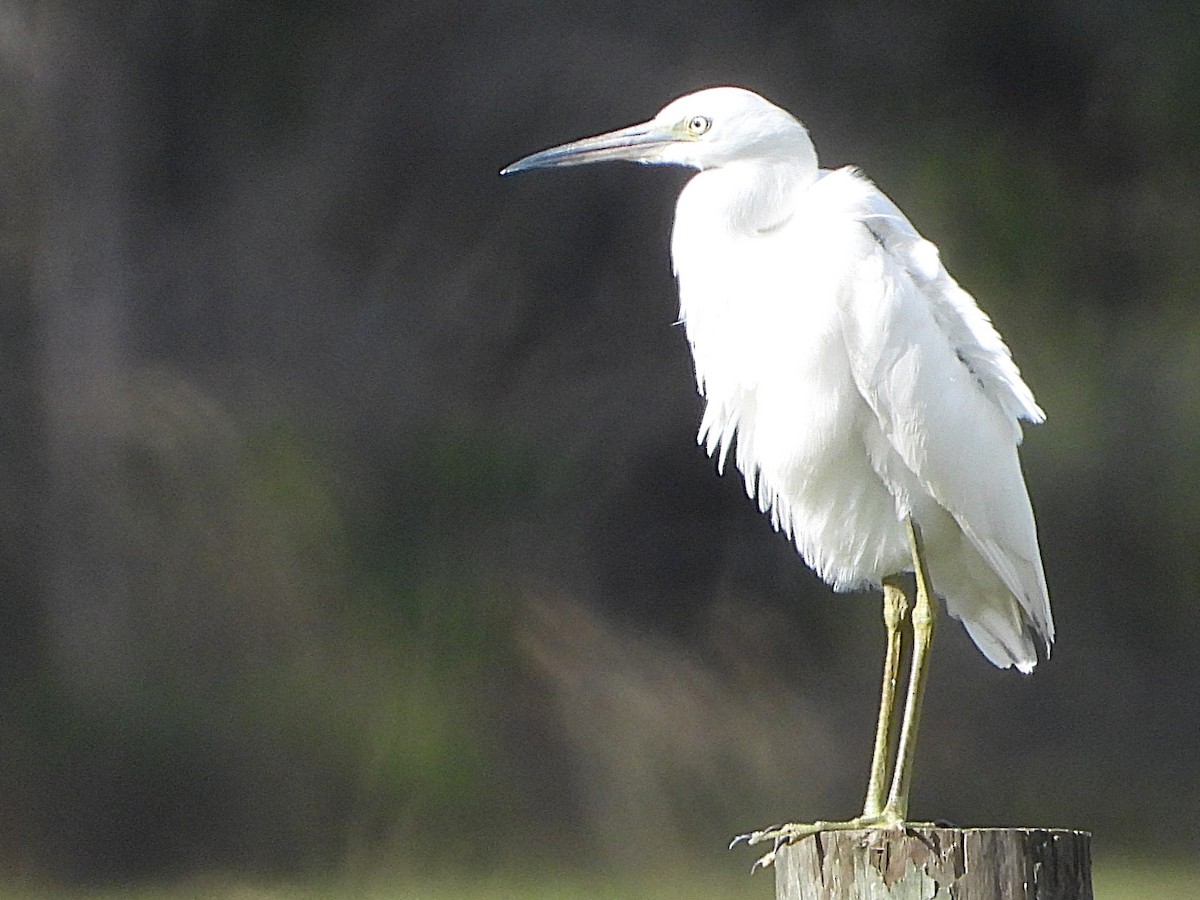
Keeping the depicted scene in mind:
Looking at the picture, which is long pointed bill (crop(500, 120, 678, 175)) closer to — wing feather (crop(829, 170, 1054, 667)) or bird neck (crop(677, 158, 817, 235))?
bird neck (crop(677, 158, 817, 235))

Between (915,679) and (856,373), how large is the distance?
0.33 metres

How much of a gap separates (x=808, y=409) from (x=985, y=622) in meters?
0.37

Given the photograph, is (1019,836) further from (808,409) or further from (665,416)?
(665,416)

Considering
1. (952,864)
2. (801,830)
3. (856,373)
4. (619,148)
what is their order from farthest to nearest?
(619,148) → (856,373) → (801,830) → (952,864)

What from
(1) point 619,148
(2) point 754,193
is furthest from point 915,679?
(1) point 619,148

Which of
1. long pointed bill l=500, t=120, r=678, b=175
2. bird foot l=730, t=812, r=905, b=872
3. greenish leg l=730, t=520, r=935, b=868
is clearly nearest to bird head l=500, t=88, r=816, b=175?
long pointed bill l=500, t=120, r=678, b=175

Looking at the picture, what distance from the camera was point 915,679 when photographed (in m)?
1.98

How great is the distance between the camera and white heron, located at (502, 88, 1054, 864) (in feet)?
6.45

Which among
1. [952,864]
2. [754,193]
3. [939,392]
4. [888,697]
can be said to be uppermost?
[754,193]

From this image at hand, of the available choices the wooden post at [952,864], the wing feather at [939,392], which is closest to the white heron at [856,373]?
the wing feather at [939,392]

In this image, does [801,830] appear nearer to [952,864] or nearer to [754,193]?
[952,864]

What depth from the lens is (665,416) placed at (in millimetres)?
4207

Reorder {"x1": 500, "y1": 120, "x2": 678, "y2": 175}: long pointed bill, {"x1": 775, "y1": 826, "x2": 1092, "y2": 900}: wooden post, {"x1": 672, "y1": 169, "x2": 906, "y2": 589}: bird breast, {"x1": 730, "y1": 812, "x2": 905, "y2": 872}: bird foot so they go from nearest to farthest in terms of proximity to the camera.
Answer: {"x1": 775, "y1": 826, "x2": 1092, "y2": 900}: wooden post < {"x1": 730, "y1": 812, "x2": 905, "y2": 872}: bird foot < {"x1": 672, "y1": 169, "x2": 906, "y2": 589}: bird breast < {"x1": 500, "y1": 120, "x2": 678, "y2": 175}: long pointed bill

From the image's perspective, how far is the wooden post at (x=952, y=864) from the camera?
1.60m
